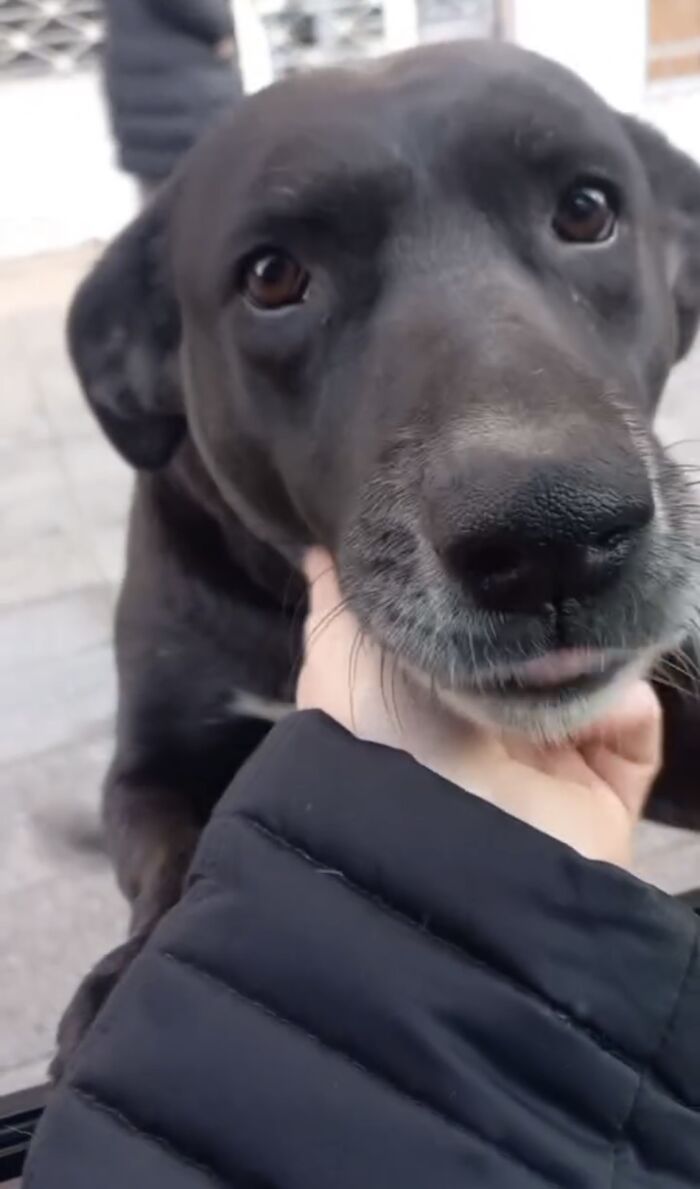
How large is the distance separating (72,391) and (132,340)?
45.2 inches

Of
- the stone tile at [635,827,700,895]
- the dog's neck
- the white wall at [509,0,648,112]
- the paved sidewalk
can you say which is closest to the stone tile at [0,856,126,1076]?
the paved sidewalk

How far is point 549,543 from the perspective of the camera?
2.06 feet

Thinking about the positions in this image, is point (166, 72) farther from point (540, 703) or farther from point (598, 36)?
point (598, 36)

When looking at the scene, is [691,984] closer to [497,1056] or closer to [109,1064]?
[497,1056]

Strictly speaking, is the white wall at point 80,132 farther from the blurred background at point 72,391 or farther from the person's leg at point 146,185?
the person's leg at point 146,185

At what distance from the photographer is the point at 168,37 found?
4.10 feet

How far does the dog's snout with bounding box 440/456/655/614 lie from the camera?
0.62 metres

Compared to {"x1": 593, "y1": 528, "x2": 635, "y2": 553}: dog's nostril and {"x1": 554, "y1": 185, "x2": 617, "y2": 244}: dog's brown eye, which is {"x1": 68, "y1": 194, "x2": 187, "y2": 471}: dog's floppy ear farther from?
{"x1": 593, "y1": 528, "x2": 635, "y2": 553}: dog's nostril

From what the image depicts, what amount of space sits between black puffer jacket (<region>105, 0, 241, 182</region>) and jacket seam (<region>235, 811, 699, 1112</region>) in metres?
0.78

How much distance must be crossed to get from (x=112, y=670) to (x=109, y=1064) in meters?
1.09

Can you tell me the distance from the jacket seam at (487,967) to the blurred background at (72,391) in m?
0.67

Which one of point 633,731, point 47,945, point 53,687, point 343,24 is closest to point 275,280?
point 633,731

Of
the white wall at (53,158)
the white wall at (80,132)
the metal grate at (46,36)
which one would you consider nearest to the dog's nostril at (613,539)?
the white wall at (80,132)

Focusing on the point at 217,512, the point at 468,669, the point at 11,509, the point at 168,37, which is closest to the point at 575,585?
the point at 468,669
